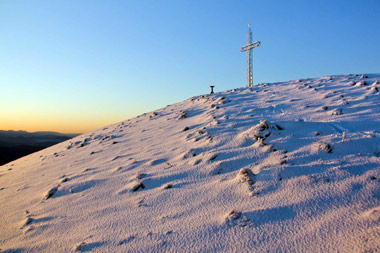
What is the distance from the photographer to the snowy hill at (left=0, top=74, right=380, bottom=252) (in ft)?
8.16

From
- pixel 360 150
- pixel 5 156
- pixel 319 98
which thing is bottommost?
pixel 5 156

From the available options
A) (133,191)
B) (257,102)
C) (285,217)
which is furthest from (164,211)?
(257,102)

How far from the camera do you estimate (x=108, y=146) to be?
8211 mm

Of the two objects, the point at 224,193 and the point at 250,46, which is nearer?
the point at 224,193

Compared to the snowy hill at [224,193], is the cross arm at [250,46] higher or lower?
higher

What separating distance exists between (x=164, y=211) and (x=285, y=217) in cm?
174

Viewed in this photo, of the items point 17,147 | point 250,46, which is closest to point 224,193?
point 250,46

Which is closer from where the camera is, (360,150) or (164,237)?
(164,237)

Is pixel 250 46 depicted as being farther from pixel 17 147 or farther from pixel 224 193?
pixel 17 147

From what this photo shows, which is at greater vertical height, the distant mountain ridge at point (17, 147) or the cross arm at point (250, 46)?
the cross arm at point (250, 46)

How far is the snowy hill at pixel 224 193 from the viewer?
2488 millimetres

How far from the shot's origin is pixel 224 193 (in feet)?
11.2

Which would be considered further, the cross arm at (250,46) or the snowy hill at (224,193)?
the cross arm at (250,46)

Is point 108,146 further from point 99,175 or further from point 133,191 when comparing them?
point 133,191
